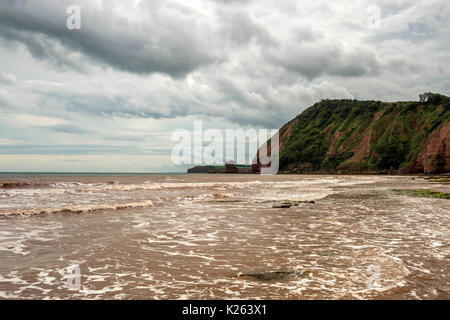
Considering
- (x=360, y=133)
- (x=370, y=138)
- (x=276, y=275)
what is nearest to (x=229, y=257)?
(x=276, y=275)

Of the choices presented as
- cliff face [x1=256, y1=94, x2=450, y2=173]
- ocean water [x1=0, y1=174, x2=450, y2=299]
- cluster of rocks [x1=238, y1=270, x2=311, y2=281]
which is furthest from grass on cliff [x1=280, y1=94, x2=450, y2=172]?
cluster of rocks [x1=238, y1=270, x2=311, y2=281]

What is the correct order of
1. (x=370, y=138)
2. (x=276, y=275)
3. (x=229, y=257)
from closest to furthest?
(x=276, y=275) → (x=229, y=257) → (x=370, y=138)

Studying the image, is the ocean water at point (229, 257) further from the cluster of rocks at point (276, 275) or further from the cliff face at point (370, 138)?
the cliff face at point (370, 138)

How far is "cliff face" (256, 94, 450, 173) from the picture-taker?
287 ft

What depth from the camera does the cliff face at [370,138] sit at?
87625mm

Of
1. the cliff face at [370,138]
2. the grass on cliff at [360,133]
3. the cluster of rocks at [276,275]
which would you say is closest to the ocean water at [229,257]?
the cluster of rocks at [276,275]

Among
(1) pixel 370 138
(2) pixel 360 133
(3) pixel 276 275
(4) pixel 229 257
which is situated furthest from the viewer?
(2) pixel 360 133

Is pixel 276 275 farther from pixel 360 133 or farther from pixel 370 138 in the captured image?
pixel 360 133

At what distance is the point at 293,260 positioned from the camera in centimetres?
694

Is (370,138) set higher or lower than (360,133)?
lower

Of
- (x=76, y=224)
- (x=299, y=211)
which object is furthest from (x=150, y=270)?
(x=299, y=211)

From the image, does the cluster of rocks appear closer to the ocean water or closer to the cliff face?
the ocean water

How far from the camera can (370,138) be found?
12556 cm
